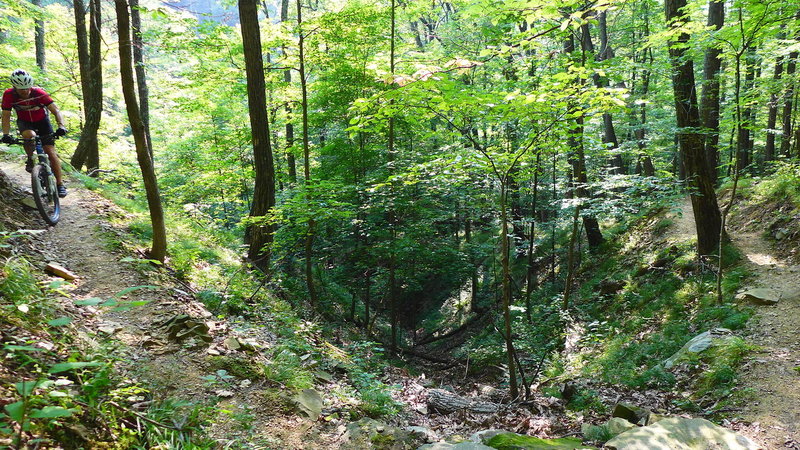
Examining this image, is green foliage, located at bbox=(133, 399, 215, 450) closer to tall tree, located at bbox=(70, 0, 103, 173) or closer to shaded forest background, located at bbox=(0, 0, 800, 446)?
shaded forest background, located at bbox=(0, 0, 800, 446)

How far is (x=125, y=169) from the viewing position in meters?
12.4

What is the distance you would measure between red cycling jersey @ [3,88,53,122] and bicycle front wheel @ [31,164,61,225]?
31.1 inches

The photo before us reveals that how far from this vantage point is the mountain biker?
550 cm

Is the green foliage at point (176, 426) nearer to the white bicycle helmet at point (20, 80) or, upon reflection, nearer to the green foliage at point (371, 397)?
the green foliage at point (371, 397)

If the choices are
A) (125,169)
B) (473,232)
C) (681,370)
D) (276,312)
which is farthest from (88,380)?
(473,232)

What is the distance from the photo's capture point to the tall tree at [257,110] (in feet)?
25.1

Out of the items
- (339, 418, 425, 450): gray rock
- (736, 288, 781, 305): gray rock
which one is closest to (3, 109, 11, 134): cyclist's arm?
(339, 418, 425, 450): gray rock

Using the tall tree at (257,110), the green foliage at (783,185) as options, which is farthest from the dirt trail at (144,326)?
the green foliage at (783,185)

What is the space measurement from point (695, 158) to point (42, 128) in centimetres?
1163

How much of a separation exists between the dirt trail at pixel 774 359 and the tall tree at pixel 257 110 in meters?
7.57

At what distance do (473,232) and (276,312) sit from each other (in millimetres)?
14984

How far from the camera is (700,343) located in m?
6.34

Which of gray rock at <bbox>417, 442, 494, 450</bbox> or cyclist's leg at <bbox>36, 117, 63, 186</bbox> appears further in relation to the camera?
cyclist's leg at <bbox>36, 117, 63, 186</bbox>

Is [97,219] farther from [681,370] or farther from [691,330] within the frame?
[691,330]
